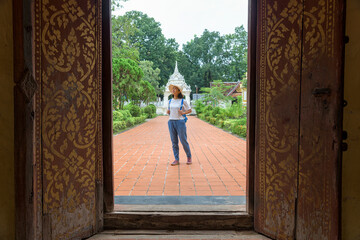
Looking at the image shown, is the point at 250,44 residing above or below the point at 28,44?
above

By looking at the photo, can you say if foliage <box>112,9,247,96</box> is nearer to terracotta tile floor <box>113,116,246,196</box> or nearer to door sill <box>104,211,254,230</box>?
terracotta tile floor <box>113,116,246,196</box>

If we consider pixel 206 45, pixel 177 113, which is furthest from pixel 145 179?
pixel 206 45

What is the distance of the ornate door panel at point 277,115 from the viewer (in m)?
2.27

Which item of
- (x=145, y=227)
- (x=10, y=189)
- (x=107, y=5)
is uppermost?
(x=107, y=5)

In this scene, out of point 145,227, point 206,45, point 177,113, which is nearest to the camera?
point 145,227

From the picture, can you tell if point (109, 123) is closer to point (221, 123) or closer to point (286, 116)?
point (286, 116)

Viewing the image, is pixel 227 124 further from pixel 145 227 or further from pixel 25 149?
pixel 25 149

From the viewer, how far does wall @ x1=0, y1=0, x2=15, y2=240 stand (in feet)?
6.69

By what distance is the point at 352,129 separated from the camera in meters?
2.05

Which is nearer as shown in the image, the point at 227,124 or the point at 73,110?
the point at 73,110

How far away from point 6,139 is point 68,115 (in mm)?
497

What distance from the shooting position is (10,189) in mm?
2066

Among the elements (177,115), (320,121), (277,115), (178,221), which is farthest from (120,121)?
(320,121)

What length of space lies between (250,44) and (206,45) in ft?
166
